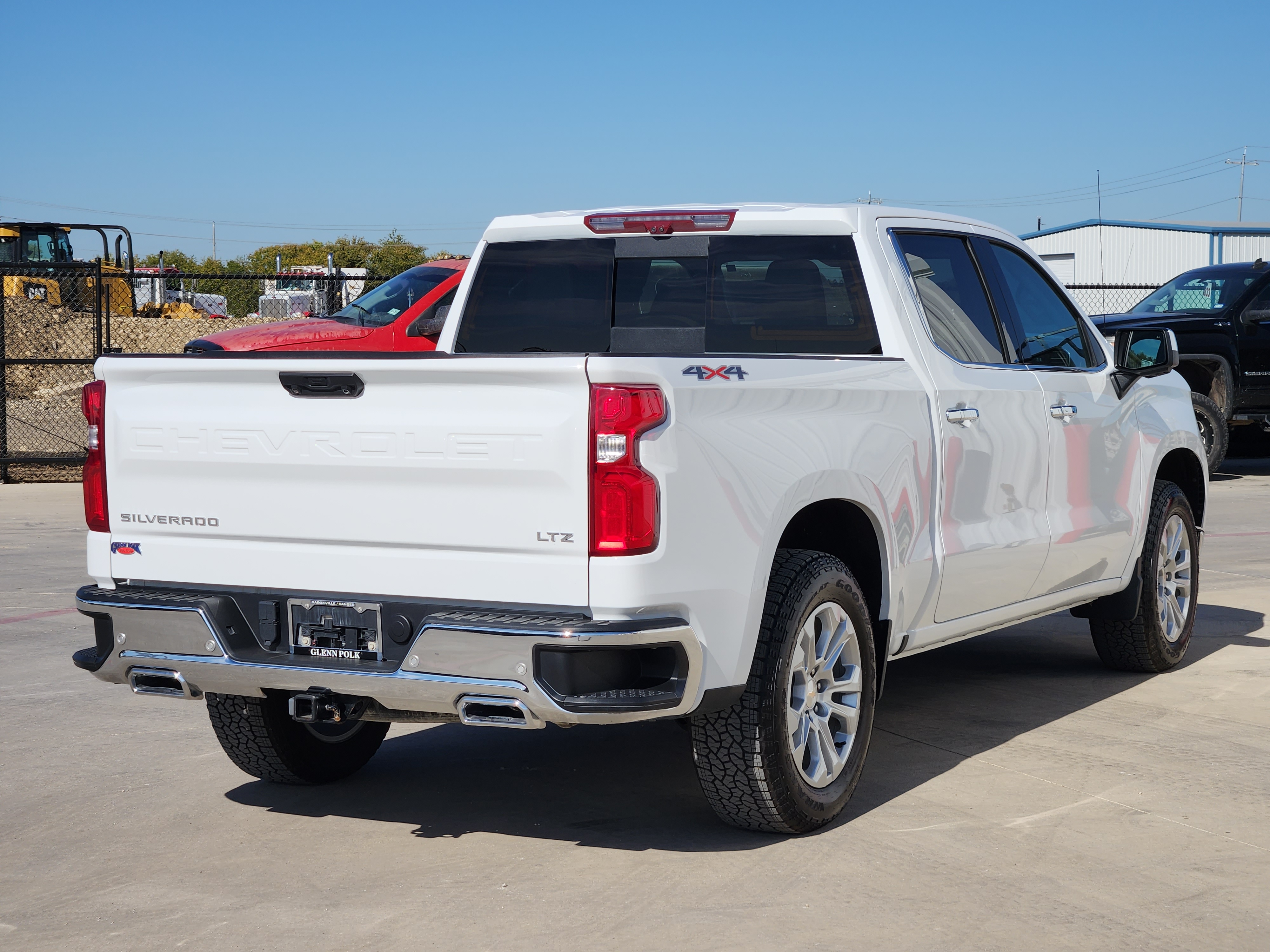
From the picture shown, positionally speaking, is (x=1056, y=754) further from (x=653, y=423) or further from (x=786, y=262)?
(x=653, y=423)

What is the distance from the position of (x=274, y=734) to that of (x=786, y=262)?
98.4 inches

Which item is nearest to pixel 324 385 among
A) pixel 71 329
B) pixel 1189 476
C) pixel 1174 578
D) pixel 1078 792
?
pixel 1078 792

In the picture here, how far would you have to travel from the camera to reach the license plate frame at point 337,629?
14.1ft

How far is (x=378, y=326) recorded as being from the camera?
13.3 metres

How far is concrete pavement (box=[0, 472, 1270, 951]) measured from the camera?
4035 millimetres

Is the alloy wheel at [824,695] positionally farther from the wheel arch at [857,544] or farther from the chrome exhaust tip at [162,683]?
the chrome exhaust tip at [162,683]

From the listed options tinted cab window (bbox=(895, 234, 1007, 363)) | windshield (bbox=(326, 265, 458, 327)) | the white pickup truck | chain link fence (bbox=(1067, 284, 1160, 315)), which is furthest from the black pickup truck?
chain link fence (bbox=(1067, 284, 1160, 315))

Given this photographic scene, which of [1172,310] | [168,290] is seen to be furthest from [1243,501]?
[168,290]

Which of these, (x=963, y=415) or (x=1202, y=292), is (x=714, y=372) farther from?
(x=1202, y=292)

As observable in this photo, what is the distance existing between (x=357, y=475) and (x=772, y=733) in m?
1.42

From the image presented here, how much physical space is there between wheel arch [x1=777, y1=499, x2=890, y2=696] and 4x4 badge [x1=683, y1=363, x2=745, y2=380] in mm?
707

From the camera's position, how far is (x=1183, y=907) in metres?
4.16

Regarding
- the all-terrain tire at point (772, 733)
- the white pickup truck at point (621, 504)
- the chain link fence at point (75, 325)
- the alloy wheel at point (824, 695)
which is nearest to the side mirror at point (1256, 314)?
the chain link fence at point (75, 325)

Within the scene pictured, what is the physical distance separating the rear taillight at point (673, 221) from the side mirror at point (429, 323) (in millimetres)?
6732
